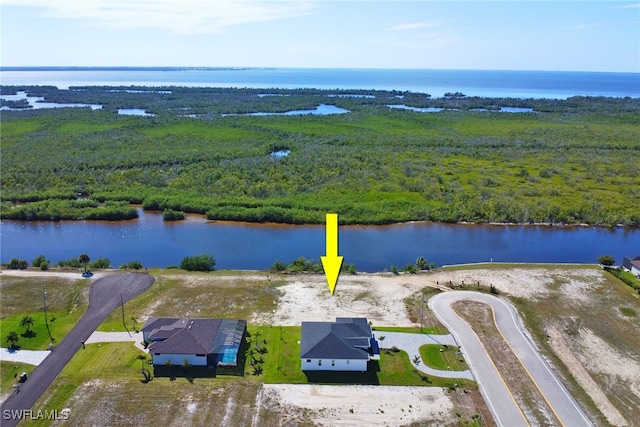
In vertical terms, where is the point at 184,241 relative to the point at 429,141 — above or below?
below

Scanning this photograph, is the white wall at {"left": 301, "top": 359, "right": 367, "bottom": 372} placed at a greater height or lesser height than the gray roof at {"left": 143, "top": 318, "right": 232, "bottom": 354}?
lesser

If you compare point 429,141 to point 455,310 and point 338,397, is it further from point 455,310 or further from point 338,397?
point 338,397

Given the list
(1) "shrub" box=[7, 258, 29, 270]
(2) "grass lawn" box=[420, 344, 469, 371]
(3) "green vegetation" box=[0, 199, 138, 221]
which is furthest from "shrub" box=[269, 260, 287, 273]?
(3) "green vegetation" box=[0, 199, 138, 221]

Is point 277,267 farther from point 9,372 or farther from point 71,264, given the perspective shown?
point 9,372

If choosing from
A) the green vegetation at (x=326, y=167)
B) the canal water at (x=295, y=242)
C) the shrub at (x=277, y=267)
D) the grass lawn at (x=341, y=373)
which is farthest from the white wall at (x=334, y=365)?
the green vegetation at (x=326, y=167)

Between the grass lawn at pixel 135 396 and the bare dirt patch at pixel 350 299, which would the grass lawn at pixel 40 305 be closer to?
the grass lawn at pixel 135 396

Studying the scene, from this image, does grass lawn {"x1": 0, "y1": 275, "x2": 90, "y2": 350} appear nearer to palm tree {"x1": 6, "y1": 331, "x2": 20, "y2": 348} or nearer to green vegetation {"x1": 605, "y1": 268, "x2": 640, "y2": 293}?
palm tree {"x1": 6, "y1": 331, "x2": 20, "y2": 348}

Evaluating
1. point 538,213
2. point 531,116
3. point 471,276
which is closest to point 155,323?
point 471,276
